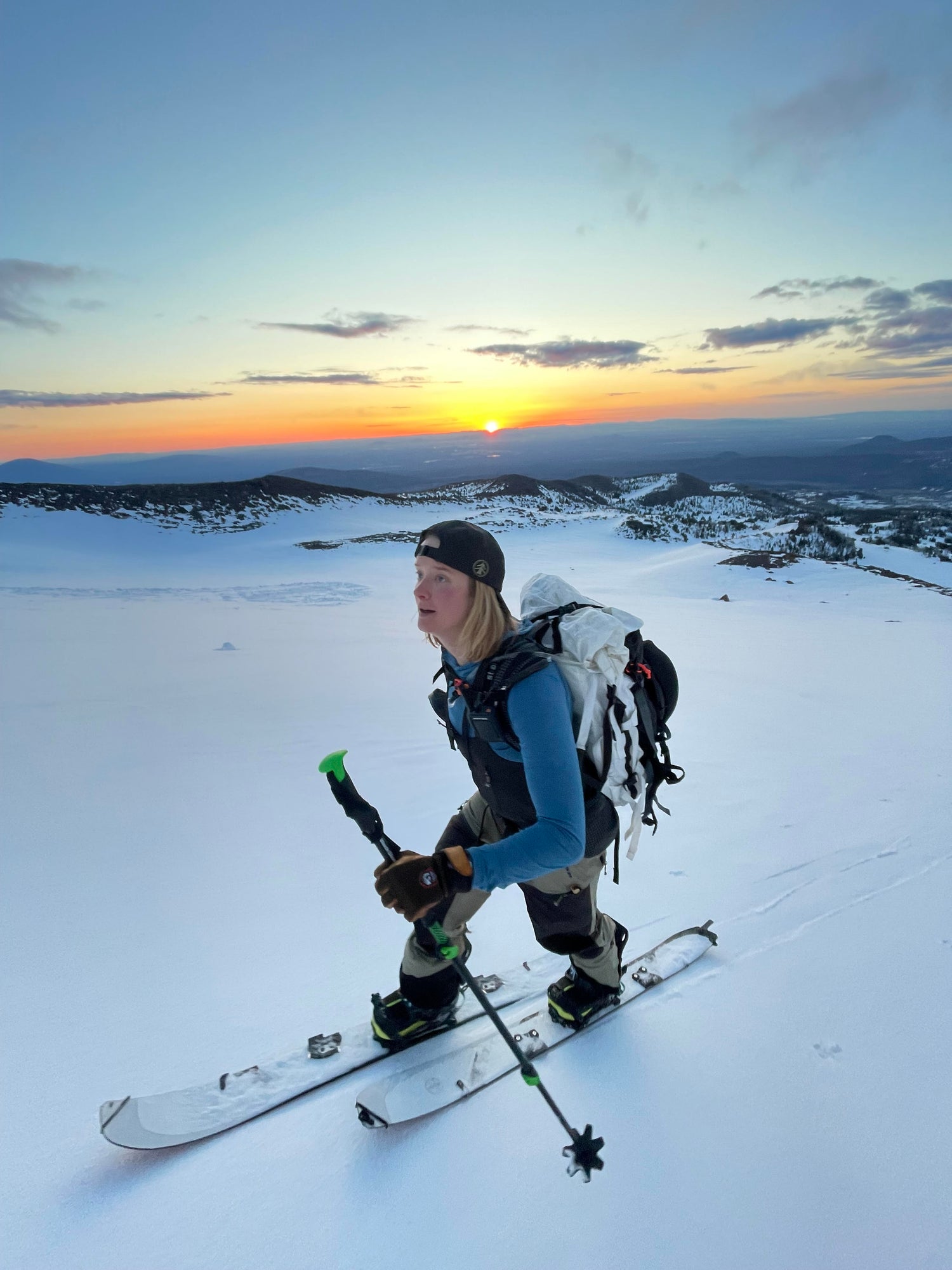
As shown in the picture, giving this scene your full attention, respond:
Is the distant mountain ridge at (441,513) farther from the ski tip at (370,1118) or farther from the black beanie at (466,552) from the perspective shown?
the ski tip at (370,1118)

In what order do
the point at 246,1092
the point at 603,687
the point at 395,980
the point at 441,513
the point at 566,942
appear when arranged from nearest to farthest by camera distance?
the point at 603,687, the point at 246,1092, the point at 566,942, the point at 395,980, the point at 441,513

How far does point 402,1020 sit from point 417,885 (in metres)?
1.15

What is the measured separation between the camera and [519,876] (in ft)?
6.19

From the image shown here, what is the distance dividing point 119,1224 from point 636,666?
7.93 feet

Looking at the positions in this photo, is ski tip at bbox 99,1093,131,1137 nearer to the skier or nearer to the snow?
the snow

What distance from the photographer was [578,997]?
8.61 ft

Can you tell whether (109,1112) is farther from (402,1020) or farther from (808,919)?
(808,919)

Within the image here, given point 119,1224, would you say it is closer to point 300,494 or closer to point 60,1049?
point 60,1049

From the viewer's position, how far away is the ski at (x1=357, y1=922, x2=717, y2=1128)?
2.19 meters

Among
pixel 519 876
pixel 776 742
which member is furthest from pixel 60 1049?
pixel 776 742

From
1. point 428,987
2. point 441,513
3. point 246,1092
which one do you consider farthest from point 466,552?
point 441,513

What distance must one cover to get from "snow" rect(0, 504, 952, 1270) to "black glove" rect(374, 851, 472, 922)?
3.21ft

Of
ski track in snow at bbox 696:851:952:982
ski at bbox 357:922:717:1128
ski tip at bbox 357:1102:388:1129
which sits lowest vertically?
ski track in snow at bbox 696:851:952:982

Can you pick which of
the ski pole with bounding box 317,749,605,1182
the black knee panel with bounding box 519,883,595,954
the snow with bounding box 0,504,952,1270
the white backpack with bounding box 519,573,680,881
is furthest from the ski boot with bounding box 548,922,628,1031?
the white backpack with bounding box 519,573,680,881
